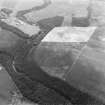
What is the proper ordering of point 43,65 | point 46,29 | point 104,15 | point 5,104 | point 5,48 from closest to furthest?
point 5,104, point 43,65, point 5,48, point 46,29, point 104,15

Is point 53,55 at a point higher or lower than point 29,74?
higher

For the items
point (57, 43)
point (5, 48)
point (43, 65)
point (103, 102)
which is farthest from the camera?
point (5, 48)

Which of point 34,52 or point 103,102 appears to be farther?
point 34,52

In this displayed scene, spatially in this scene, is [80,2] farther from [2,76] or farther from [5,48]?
[2,76]

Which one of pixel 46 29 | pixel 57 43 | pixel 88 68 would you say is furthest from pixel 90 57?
pixel 46 29

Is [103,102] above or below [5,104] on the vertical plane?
above

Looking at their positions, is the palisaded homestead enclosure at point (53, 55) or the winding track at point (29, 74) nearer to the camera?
the winding track at point (29, 74)

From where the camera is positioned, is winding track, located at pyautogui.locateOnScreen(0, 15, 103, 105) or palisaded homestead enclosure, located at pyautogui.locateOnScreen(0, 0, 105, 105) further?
palisaded homestead enclosure, located at pyautogui.locateOnScreen(0, 0, 105, 105)
